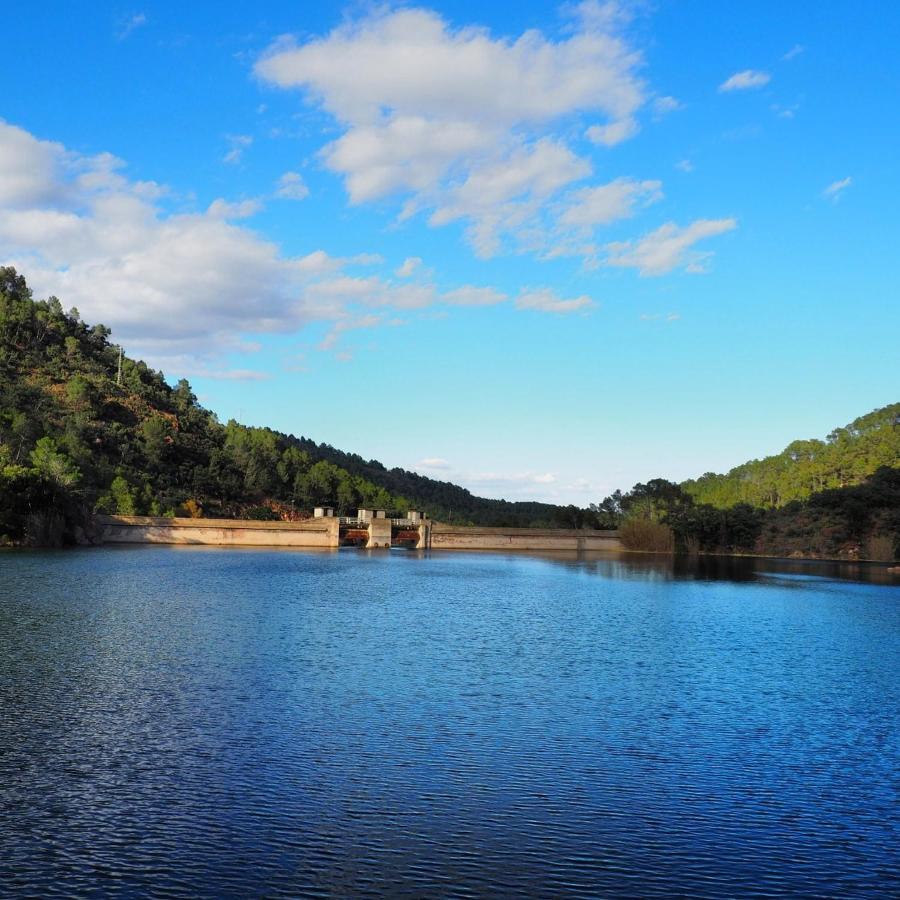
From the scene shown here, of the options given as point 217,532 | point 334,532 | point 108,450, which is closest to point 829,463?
point 334,532

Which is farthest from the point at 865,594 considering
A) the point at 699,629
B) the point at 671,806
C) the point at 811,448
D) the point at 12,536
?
the point at 811,448

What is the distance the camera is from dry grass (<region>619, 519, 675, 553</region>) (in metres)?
129

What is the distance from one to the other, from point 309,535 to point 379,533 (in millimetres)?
9663

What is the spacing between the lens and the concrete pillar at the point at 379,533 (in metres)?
120

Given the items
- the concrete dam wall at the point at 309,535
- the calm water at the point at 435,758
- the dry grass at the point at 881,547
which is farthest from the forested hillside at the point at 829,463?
the calm water at the point at 435,758

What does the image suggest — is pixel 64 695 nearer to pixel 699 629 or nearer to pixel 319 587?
pixel 699 629

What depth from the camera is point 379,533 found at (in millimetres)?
121250

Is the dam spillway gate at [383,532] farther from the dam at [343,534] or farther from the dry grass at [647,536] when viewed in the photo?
the dry grass at [647,536]

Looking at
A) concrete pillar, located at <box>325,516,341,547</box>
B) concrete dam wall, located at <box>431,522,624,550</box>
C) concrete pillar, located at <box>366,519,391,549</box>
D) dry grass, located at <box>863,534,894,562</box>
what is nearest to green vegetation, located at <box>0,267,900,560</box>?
dry grass, located at <box>863,534,894,562</box>

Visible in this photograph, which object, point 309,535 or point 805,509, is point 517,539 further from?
point 805,509

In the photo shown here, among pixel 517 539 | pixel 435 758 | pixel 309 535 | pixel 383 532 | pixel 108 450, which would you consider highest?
pixel 108 450

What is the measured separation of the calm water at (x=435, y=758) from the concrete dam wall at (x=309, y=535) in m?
71.4

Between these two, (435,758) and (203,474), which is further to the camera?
(203,474)

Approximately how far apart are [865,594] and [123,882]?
56044 mm
